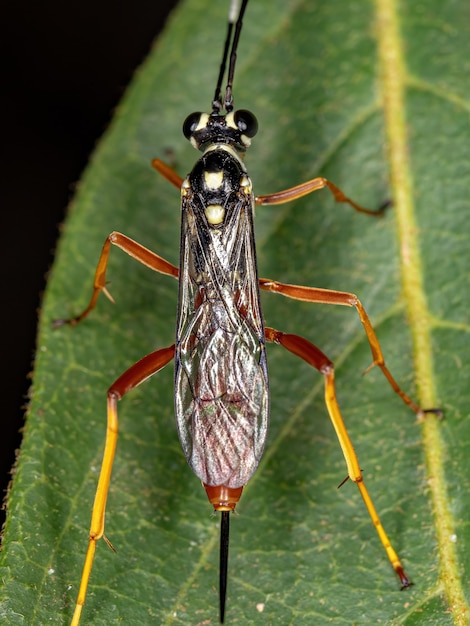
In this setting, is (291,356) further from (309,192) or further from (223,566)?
(223,566)

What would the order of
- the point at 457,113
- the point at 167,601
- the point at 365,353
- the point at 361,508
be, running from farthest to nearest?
the point at 457,113 → the point at 365,353 → the point at 361,508 → the point at 167,601

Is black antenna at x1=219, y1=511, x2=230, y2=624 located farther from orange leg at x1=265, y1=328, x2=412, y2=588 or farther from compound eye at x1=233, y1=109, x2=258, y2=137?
compound eye at x1=233, y1=109, x2=258, y2=137

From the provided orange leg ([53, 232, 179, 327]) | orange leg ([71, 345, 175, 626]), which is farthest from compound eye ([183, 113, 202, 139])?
orange leg ([71, 345, 175, 626])

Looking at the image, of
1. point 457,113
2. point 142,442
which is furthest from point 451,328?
point 142,442

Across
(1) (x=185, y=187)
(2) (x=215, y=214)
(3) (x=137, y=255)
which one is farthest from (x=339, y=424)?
(1) (x=185, y=187)

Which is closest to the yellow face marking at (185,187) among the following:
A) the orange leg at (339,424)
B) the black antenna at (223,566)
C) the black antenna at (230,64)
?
the black antenna at (230,64)

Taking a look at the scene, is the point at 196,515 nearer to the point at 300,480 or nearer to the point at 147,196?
A: the point at 300,480

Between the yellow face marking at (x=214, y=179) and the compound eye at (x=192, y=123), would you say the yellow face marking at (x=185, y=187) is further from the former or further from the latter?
the compound eye at (x=192, y=123)

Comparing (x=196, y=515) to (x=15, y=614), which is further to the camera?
(x=196, y=515)
